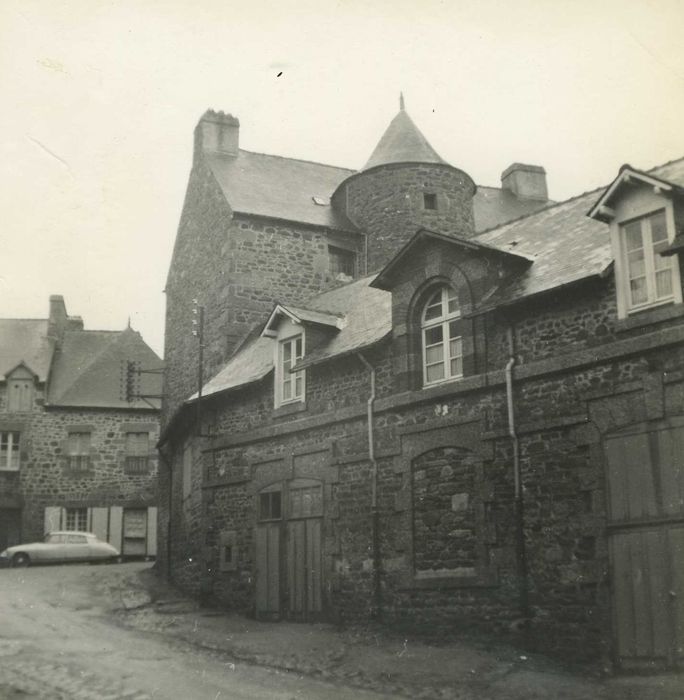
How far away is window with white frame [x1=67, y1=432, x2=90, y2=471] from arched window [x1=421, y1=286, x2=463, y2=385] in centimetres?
2061

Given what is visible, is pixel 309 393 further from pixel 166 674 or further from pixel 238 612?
pixel 166 674

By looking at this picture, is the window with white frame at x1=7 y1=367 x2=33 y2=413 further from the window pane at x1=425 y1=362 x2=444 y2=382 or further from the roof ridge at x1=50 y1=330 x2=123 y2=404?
the window pane at x1=425 y1=362 x2=444 y2=382

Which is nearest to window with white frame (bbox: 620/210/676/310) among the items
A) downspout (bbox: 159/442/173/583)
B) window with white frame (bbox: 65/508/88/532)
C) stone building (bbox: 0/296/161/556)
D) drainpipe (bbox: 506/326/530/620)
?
drainpipe (bbox: 506/326/530/620)

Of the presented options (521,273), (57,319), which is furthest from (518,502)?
(57,319)

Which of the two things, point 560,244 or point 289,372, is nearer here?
point 560,244

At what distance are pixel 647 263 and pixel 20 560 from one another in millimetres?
20934

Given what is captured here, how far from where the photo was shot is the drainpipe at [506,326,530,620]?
40.2ft

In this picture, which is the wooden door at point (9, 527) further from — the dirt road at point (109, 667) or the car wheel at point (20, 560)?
the dirt road at point (109, 667)

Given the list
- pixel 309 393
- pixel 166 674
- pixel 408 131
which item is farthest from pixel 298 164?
pixel 166 674

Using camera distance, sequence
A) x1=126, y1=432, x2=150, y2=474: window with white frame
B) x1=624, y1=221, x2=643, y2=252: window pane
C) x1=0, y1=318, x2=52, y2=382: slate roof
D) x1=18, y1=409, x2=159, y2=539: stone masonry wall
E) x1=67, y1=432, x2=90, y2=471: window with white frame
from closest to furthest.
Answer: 1. x1=624, y1=221, x2=643, y2=252: window pane
2. x1=18, y1=409, x2=159, y2=539: stone masonry wall
3. x1=67, y1=432, x2=90, y2=471: window with white frame
4. x1=126, y1=432, x2=150, y2=474: window with white frame
5. x1=0, y1=318, x2=52, y2=382: slate roof

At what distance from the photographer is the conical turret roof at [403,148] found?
24406mm

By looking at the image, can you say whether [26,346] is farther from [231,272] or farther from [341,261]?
[341,261]

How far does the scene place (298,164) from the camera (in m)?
27.2

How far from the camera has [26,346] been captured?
34.1 meters
